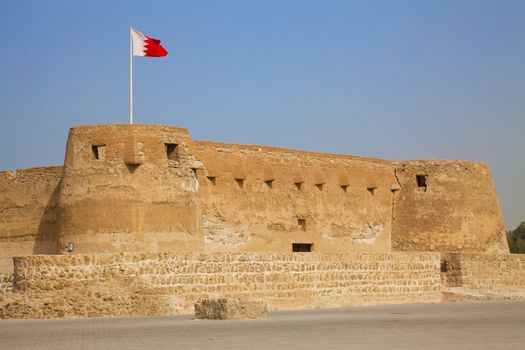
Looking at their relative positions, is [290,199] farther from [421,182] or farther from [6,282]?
[6,282]

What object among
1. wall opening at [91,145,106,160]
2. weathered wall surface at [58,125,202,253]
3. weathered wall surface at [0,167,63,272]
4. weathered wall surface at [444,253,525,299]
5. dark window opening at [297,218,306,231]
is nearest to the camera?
weathered wall surface at [58,125,202,253]

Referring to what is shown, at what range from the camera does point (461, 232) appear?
33000 millimetres

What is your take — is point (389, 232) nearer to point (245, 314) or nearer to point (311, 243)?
point (311, 243)

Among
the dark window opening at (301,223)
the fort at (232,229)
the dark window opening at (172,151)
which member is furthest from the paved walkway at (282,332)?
the dark window opening at (301,223)

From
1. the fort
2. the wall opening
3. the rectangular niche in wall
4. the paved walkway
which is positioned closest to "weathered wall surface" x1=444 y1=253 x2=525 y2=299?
the fort

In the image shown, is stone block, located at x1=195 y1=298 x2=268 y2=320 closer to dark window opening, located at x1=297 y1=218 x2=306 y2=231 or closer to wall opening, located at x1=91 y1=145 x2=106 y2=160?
wall opening, located at x1=91 y1=145 x2=106 y2=160

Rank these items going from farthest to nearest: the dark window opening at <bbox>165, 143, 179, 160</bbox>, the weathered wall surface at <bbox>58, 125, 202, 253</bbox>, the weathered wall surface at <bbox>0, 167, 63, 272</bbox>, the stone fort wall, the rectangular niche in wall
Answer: the rectangular niche in wall, the weathered wall surface at <bbox>0, 167, 63, 272</bbox>, the dark window opening at <bbox>165, 143, 179, 160</bbox>, the stone fort wall, the weathered wall surface at <bbox>58, 125, 202, 253</bbox>

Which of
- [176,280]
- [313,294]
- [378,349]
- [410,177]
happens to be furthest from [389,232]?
[378,349]

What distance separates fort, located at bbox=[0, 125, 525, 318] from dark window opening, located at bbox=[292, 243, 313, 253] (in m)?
0.10

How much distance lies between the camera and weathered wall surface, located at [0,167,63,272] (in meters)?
26.8

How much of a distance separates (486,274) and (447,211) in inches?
215

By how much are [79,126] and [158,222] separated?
337 cm

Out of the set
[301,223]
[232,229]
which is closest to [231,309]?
[232,229]

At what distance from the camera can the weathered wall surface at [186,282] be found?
1684 centimetres
